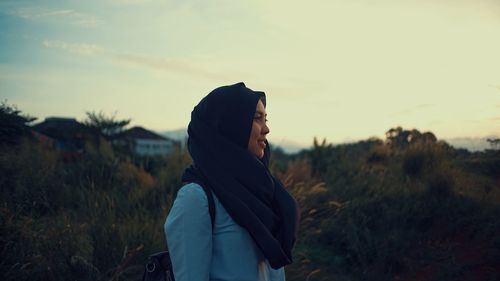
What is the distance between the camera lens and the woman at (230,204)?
2037 millimetres

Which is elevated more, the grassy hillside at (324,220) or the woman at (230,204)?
the woman at (230,204)

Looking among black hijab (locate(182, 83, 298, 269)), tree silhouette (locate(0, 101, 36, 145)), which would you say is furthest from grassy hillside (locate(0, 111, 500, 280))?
black hijab (locate(182, 83, 298, 269))

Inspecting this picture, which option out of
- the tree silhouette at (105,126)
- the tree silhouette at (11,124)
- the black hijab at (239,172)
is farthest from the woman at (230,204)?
the tree silhouette at (105,126)

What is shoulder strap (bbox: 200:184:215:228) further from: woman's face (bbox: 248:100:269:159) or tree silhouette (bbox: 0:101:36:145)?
tree silhouette (bbox: 0:101:36:145)

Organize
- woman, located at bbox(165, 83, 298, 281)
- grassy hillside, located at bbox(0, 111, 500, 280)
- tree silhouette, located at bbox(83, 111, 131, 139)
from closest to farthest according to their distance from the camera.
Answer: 1. woman, located at bbox(165, 83, 298, 281)
2. grassy hillside, located at bbox(0, 111, 500, 280)
3. tree silhouette, located at bbox(83, 111, 131, 139)

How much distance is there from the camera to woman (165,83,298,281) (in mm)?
2037

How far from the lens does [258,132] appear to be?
2.41 meters

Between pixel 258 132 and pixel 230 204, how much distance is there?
49cm

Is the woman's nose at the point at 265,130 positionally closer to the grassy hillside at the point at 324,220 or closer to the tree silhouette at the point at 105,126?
the grassy hillside at the point at 324,220

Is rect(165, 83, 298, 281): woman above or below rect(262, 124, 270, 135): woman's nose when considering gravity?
below

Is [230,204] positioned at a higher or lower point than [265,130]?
lower

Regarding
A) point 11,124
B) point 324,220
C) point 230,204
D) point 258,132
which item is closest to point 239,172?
point 230,204

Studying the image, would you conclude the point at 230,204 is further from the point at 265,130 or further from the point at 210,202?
the point at 265,130

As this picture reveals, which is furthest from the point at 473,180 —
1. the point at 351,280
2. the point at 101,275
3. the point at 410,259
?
the point at 101,275
